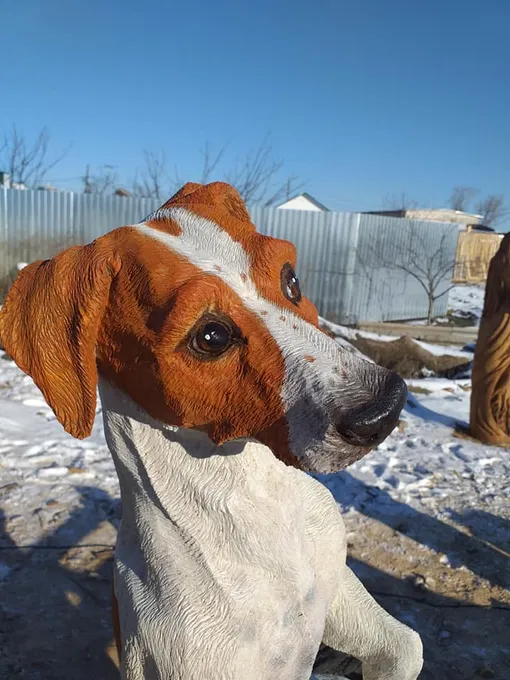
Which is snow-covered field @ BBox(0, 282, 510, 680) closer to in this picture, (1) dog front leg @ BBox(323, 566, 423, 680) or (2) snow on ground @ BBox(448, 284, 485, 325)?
(1) dog front leg @ BBox(323, 566, 423, 680)

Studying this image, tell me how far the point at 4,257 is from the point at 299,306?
1192cm

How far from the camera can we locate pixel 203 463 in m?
1.03

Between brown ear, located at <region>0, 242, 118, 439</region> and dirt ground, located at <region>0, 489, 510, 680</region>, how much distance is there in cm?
206

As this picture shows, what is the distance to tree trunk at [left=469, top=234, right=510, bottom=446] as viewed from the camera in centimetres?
498

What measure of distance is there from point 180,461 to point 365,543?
2.75 meters

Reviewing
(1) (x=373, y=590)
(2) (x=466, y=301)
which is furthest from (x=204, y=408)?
(2) (x=466, y=301)

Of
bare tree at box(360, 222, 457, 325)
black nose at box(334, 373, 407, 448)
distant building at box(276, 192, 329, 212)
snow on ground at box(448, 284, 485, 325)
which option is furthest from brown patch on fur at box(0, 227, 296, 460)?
distant building at box(276, 192, 329, 212)

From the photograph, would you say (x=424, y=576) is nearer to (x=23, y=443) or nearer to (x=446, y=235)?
(x=23, y=443)

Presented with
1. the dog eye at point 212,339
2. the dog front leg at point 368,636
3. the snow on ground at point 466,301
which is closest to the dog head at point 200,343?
the dog eye at point 212,339

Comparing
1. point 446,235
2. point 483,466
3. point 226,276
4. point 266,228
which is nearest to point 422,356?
point 483,466

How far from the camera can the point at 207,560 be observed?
1045mm

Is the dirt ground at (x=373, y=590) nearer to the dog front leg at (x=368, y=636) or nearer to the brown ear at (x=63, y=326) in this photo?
the dog front leg at (x=368, y=636)

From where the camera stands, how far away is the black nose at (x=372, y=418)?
0.79m

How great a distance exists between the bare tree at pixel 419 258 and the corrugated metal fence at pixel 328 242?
0.02 m
